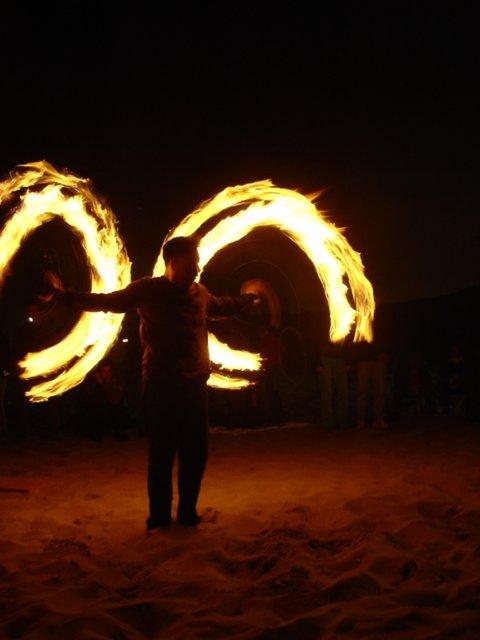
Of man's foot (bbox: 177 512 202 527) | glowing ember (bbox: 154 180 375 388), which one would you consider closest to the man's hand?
man's foot (bbox: 177 512 202 527)

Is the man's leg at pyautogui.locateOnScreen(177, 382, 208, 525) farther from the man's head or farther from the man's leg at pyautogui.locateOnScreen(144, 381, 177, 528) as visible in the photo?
the man's head

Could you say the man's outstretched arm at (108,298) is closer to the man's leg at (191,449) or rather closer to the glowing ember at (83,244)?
the man's leg at (191,449)

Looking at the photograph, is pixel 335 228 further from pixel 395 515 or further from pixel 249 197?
pixel 395 515

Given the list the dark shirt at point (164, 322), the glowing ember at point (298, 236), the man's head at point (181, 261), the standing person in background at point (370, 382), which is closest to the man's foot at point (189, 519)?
the dark shirt at point (164, 322)

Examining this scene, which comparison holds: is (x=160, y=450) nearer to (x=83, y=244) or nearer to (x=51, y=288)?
(x=51, y=288)

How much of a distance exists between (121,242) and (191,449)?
3016mm

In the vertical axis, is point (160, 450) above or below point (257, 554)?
above

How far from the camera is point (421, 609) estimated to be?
2854 millimetres

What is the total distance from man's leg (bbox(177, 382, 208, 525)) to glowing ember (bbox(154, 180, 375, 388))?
6.98 ft

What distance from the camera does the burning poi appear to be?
6.56 metres

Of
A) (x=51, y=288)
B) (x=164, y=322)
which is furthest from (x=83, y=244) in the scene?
(x=164, y=322)

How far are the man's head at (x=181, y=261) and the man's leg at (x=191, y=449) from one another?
27.7 inches

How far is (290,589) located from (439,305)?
14211 mm

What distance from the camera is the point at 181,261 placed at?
4469mm
